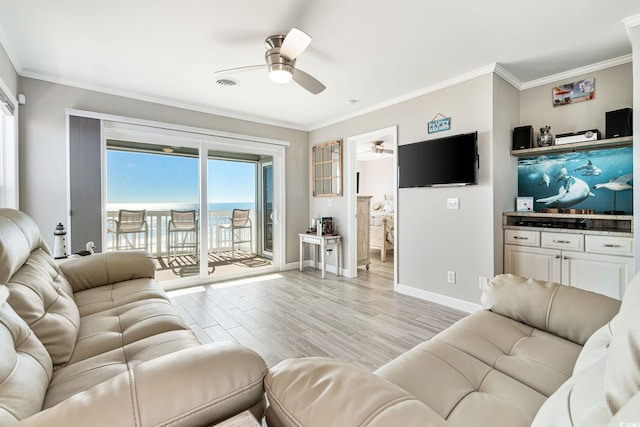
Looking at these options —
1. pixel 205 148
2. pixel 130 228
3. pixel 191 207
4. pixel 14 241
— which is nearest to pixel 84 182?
pixel 130 228

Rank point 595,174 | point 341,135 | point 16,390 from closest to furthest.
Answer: point 16,390 < point 595,174 < point 341,135

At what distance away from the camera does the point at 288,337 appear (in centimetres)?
255

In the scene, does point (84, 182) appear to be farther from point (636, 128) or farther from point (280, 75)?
point (636, 128)

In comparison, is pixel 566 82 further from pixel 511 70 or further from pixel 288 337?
pixel 288 337

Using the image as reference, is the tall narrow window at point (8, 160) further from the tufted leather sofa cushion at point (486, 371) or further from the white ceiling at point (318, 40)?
the tufted leather sofa cushion at point (486, 371)

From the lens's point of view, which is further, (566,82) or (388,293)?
(388,293)

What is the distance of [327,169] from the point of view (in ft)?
16.3


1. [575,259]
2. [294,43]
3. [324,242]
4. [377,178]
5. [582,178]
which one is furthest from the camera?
[377,178]

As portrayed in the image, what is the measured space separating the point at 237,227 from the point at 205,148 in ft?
4.47

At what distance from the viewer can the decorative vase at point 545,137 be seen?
301 centimetres

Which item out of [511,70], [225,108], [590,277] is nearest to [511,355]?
[590,277]

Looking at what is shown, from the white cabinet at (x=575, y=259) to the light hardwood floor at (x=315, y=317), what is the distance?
2.79 ft

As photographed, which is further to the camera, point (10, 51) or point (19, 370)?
point (10, 51)

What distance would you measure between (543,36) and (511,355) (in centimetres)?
256
